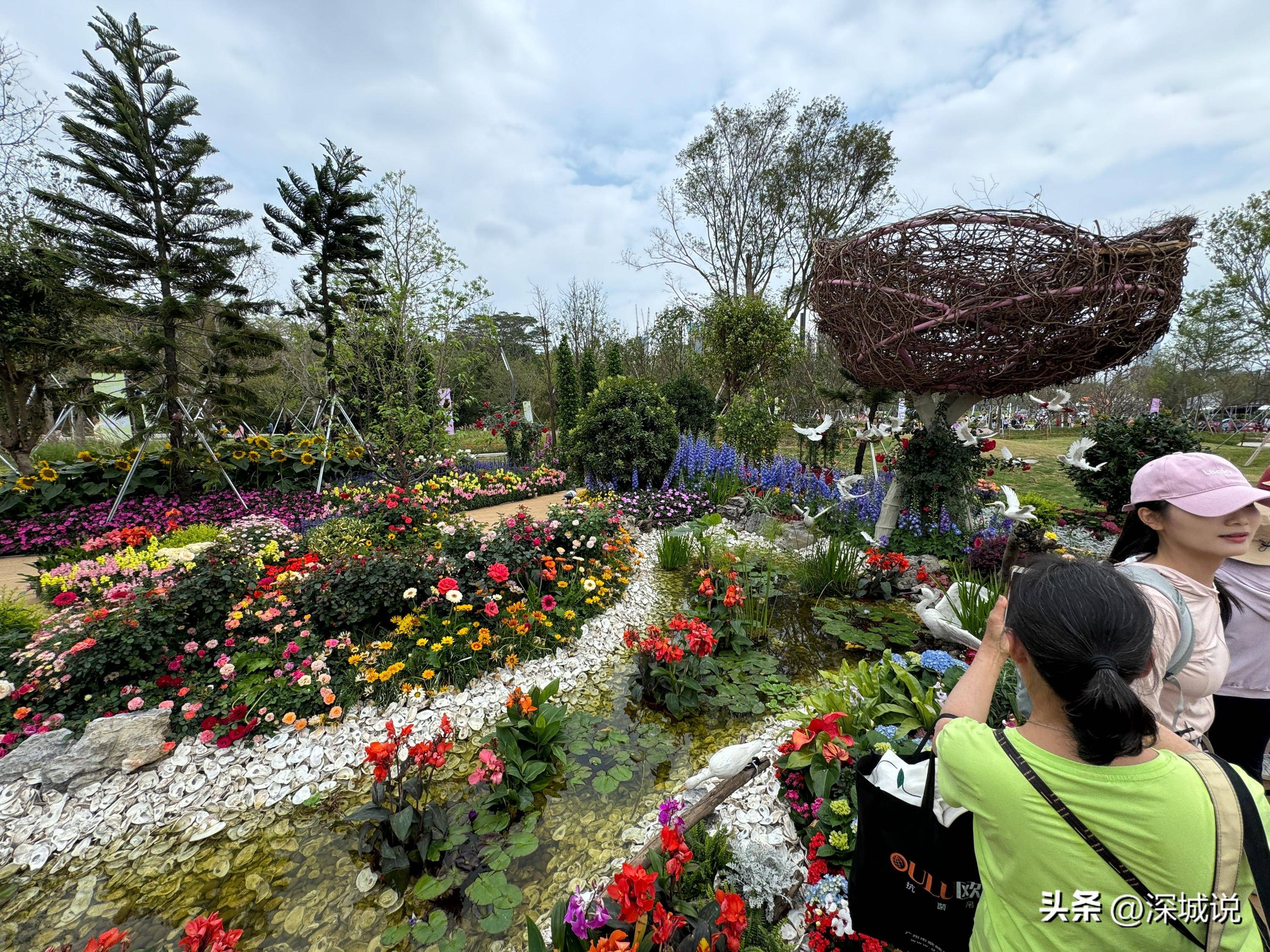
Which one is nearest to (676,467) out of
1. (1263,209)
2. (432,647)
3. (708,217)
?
(432,647)

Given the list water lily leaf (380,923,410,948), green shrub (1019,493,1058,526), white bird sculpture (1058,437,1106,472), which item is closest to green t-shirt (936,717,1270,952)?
water lily leaf (380,923,410,948)

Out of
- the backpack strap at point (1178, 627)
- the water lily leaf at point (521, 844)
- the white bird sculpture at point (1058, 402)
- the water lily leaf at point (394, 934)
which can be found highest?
the white bird sculpture at point (1058, 402)

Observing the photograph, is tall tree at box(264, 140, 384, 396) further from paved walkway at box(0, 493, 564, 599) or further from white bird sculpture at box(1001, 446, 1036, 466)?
white bird sculpture at box(1001, 446, 1036, 466)

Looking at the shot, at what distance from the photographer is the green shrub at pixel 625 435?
688 centimetres

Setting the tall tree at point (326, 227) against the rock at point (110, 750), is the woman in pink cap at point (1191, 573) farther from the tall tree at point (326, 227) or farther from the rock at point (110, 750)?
the tall tree at point (326, 227)

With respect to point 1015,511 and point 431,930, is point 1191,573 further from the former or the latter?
point 1015,511

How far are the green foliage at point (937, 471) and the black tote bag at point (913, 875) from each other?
4.04 metres

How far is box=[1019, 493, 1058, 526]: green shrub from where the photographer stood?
556 centimetres

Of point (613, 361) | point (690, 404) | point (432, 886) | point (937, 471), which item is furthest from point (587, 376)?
point (432, 886)

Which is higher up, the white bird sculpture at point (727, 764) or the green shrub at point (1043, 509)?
the green shrub at point (1043, 509)

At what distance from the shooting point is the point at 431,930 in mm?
1635

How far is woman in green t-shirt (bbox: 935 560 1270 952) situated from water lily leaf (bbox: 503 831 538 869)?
1.59 metres

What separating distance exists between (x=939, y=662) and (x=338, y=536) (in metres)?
5.36

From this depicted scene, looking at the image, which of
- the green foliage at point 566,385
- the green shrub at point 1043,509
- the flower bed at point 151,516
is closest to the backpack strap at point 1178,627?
the green shrub at point 1043,509
